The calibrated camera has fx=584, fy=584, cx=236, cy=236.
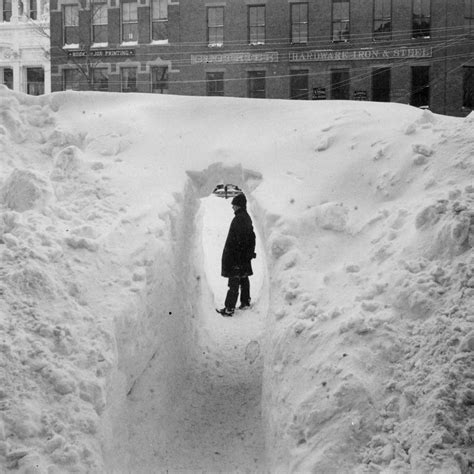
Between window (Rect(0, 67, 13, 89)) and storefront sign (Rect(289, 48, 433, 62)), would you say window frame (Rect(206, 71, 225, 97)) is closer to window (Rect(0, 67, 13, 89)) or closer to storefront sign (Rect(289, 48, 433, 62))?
storefront sign (Rect(289, 48, 433, 62))

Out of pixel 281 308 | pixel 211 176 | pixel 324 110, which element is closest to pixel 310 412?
pixel 281 308

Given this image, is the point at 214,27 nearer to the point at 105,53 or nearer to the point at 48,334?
the point at 105,53

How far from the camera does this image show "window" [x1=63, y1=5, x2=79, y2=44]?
30.6 metres

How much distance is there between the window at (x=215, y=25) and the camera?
29.0m

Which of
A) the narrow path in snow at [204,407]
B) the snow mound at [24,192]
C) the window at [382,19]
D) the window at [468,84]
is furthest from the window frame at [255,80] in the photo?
the snow mound at [24,192]

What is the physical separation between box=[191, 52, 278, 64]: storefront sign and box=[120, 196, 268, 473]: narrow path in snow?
20249 mm

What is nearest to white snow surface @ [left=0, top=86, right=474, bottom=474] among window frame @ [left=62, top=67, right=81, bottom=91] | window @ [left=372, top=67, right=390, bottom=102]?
window @ [left=372, top=67, right=390, bottom=102]

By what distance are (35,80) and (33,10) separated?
14.4 feet

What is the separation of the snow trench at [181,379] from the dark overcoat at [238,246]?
56.5 inches

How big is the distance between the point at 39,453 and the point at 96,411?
62 centimetres

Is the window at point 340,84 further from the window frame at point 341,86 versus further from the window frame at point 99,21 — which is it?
the window frame at point 99,21

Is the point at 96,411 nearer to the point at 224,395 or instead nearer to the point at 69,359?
the point at 69,359

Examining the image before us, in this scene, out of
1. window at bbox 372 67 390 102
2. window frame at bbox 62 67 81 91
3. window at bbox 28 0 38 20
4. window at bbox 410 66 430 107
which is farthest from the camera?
window at bbox 28 0 38 20

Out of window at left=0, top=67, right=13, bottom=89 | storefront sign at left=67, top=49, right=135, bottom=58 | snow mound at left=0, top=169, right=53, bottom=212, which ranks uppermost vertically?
storefront sign at left=67, top=49, right=135, bottom=58
